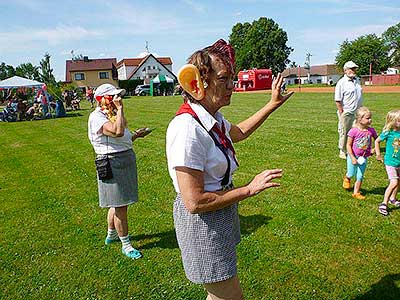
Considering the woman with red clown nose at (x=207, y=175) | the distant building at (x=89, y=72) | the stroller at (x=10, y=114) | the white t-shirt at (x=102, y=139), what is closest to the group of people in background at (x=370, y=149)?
the white t-shirt at (x=102, y=139)

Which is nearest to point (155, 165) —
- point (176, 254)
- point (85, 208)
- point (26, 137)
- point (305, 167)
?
point (85, 208)

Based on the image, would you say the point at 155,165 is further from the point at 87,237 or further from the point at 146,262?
the point at 146,262

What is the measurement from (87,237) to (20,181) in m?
4.06

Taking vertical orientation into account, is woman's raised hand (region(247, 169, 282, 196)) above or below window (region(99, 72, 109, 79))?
below

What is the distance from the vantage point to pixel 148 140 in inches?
490

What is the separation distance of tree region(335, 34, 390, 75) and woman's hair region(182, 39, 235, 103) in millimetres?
92422

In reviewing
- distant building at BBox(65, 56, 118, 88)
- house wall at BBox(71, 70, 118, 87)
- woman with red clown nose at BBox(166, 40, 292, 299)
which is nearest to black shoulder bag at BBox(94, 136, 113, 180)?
woman with red clown nose at BBox(166, 40, 292, 299)

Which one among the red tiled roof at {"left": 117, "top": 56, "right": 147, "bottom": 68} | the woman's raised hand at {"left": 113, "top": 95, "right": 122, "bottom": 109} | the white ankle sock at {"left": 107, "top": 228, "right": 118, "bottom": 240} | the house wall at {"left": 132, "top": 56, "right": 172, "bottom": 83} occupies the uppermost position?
the red tiled roof at {"left": 117, "top": 56, "right": 147, "bottom": 68}

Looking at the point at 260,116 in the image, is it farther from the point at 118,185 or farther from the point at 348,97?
the point at 348,97

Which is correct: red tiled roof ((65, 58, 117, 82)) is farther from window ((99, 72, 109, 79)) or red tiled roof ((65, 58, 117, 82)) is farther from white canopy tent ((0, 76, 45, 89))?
white canopy tent ((0, 76, 45, 89))

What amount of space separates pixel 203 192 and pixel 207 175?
112 mm

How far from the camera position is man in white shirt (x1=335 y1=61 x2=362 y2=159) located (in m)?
8.20

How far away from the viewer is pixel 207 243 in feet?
7.08

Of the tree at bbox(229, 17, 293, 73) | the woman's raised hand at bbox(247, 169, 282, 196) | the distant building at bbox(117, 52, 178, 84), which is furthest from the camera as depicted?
the tree at bbox(229, 17, 293, 73)
